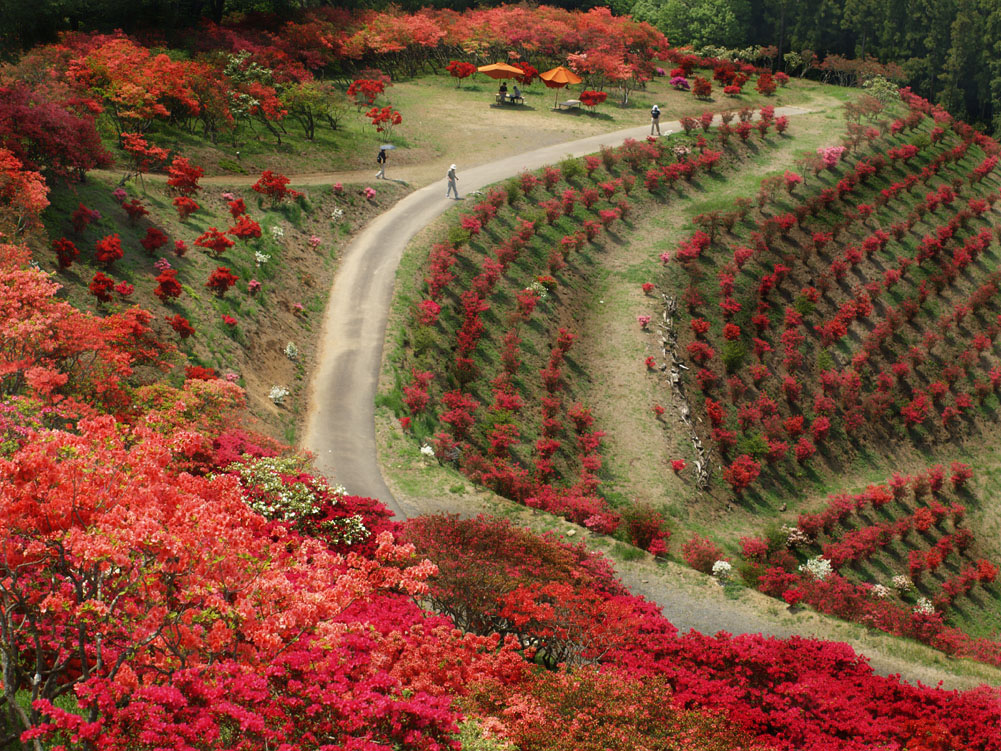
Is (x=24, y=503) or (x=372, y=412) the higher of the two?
(x=24, y=503)

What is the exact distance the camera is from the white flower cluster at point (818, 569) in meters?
28.8

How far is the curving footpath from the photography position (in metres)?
23.3

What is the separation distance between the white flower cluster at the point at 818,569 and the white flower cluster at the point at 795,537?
5.74 ft

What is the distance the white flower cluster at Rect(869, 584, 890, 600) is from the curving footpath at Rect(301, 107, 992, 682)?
26.4ft

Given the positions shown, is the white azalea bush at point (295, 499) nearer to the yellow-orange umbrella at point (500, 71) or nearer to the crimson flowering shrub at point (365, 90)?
the crimson flowering shrub at point (365, 90)

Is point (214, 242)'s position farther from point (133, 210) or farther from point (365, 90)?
point (365, 90)

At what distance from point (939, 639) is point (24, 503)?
22904mm

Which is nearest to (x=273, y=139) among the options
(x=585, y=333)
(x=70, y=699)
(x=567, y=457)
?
(x=585, y=333)

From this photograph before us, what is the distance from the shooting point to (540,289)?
40.6 meters

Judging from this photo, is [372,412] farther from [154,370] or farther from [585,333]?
[585,333]

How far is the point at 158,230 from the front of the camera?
3306 cm

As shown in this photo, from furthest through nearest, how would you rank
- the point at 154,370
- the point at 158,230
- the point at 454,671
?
the point at 158,230, the point at 154,370, the point at 454,671

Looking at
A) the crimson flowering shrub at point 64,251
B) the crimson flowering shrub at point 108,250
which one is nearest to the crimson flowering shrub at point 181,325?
the crimson flowering shrub at point 108,250

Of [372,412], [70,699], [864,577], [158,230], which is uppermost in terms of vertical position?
[158,230]
